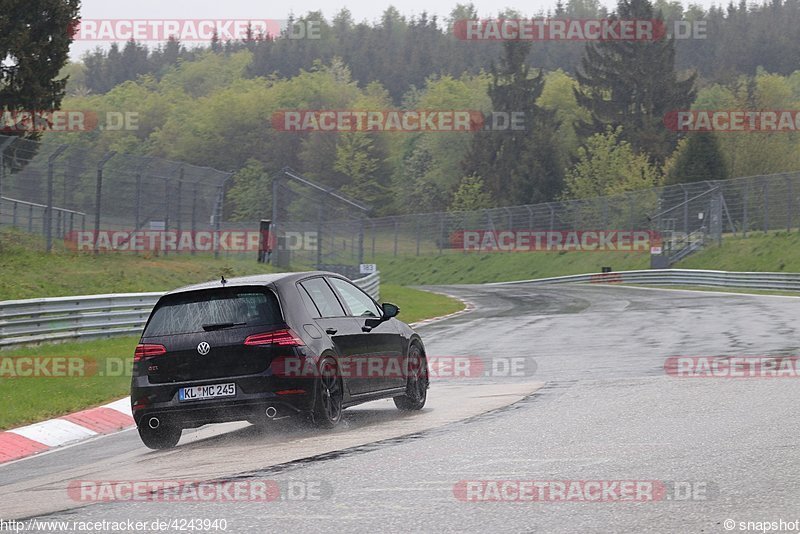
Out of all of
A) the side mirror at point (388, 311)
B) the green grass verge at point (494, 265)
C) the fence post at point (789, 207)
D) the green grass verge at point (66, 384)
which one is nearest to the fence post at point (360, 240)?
the green grass verge at point (66, 384)

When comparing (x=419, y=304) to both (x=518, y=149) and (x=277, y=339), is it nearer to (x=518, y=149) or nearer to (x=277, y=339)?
(x=277, y=339)

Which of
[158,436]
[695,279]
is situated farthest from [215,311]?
[695,279]

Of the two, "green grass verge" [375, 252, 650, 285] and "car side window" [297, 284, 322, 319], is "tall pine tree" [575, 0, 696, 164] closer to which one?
"green grass verge" [375, 252, 650, 285]

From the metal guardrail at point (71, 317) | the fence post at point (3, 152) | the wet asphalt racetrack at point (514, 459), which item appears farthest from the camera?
the fence post at point (3, 152)

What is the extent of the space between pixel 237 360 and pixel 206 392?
38 centimetres

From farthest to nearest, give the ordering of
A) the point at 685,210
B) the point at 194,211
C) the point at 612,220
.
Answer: the point at 612,220
the point at 685,210
the point at 194,211

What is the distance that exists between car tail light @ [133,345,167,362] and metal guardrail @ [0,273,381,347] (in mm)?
7856

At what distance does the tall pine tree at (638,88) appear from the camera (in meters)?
99.9

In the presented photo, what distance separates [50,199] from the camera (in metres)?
26.6

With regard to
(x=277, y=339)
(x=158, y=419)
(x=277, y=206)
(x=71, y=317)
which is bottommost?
(x=71, y=317)

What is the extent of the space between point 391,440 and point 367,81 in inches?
7521

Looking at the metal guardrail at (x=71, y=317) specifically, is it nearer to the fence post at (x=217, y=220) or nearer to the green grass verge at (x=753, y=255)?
the fence post at (x=217, y=220)

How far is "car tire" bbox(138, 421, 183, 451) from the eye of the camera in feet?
33.9

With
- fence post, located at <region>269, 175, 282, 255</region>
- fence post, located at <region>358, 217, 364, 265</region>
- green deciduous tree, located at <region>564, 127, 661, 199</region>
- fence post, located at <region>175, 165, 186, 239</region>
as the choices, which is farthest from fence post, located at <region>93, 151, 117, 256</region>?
green deciduous tree, located at <region>564, 127, 661, 199</region>
